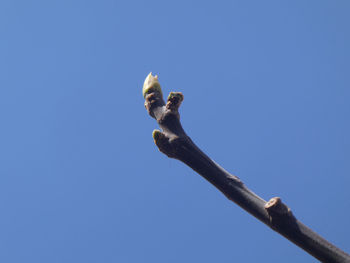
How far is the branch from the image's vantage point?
2.15 feet

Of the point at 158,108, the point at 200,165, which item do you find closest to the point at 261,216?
the point at 200,165

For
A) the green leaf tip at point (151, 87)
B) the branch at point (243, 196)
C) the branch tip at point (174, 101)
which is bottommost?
the branch at point (243, 196)

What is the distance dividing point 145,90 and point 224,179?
29cm

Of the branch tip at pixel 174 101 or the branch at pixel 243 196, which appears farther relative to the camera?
the branch tip at pixel 174 101

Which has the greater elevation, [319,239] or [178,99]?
[178,99]

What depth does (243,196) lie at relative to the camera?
692mm

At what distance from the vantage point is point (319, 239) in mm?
660

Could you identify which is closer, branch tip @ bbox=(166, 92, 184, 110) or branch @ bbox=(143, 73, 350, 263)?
branch @ bbox=(143, 73, 350, 263)

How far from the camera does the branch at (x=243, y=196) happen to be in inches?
25.8

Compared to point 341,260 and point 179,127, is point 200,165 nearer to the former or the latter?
point 179,127

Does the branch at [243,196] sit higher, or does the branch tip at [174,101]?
the branch tip at [174,101]

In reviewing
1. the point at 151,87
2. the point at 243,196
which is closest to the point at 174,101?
the point at 151,87

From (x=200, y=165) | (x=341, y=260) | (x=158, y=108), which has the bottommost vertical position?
(x=341, y=260)

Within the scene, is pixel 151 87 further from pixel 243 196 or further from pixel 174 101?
pixel 243 196
